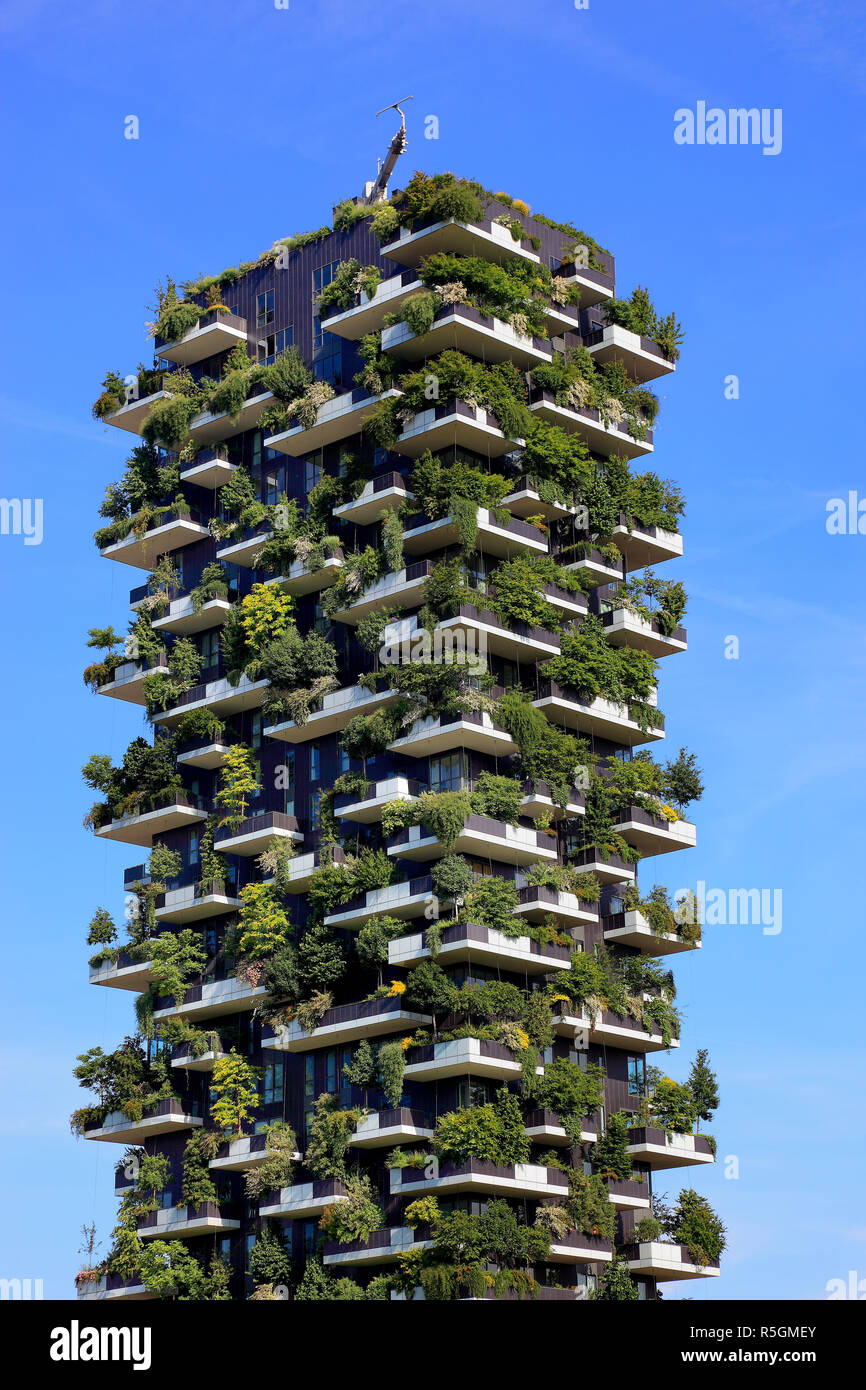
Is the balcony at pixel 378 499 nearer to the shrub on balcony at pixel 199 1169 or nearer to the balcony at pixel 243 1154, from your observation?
the balcony at pixel 243 1154

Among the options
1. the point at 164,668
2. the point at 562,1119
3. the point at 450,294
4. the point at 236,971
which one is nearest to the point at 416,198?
the point at 450,294

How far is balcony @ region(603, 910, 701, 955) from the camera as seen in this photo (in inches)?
3477

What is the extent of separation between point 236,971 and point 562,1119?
1694cm

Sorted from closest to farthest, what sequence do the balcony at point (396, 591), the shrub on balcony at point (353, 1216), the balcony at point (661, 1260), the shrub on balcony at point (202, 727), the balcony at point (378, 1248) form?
1. the balcony at point (378, 1248)
2. the shrub on balcony at point (353, 1216)
3. the balcony at point (661, 1260)
4. the balcony at point (396, 591)
5. the shrub on balcony at point (202, 727)

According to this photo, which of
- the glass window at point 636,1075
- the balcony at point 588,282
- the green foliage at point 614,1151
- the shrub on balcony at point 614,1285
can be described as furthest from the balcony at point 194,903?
the balcony at point 588,282

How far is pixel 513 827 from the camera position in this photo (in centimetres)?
8269

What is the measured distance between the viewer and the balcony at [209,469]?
9910 centimetres

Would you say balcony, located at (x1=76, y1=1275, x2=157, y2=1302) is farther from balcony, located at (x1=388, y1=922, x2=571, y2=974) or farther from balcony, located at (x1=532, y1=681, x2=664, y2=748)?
balcony, located at (x1=532, y1=681, x2=664, y2=748)

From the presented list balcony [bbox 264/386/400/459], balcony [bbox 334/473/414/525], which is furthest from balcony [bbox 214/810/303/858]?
balcony [bbox 264/386/400/459]

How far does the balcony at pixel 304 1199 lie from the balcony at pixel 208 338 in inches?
1693

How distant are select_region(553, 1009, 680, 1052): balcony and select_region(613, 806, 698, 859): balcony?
8.82m

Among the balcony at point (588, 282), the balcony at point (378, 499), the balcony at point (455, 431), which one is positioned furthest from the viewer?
the balcony at point (588, 282)

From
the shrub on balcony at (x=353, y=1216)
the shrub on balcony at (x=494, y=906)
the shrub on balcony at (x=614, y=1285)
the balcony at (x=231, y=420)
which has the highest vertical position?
the balcony at (x=231, y=420)
